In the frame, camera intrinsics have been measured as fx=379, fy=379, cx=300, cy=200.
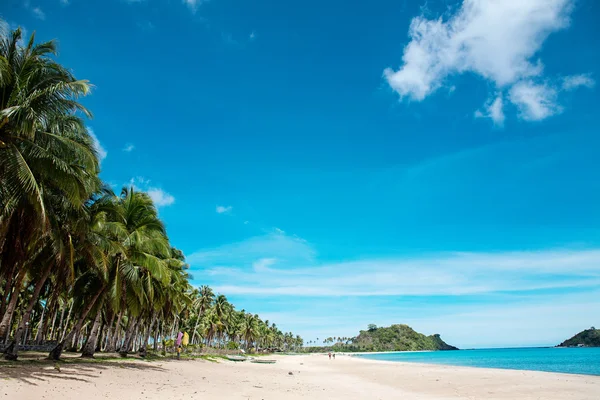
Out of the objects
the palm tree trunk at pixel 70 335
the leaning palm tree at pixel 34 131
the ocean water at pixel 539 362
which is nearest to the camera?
the leaning palm tree at pixel 34 131

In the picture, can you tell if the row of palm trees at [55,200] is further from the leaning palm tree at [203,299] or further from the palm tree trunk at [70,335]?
the leaning palm tree at [203,299]

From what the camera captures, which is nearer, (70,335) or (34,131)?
(34,131)

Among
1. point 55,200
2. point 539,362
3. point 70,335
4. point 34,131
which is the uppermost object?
point 34,131

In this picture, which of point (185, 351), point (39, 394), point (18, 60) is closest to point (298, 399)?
point (39, 394)

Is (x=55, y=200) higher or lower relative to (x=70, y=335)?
higher

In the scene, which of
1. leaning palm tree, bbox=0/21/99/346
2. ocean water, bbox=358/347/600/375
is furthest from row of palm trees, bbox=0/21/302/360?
ocean water, bbox=358/347/600/375

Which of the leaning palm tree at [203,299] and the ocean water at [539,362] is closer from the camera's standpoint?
the ocean water at [539,362]

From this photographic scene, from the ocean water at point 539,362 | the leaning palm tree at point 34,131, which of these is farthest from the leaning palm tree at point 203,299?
the leaning palm tree at point 34,131

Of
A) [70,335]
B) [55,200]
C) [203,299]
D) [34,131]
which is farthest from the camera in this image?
[203,299]

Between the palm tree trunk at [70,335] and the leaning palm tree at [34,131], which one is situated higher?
the leaning palm tree at [34,131]

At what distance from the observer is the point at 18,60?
11.6 m

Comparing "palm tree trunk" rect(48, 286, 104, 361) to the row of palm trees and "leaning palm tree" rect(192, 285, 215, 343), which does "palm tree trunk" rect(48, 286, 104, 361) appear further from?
"leaning palm tree" rect(192, 285, 215, 343)

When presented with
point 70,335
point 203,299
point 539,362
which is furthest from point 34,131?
point 539,362

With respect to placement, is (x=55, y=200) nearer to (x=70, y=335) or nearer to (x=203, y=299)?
(x=70, y=335)
